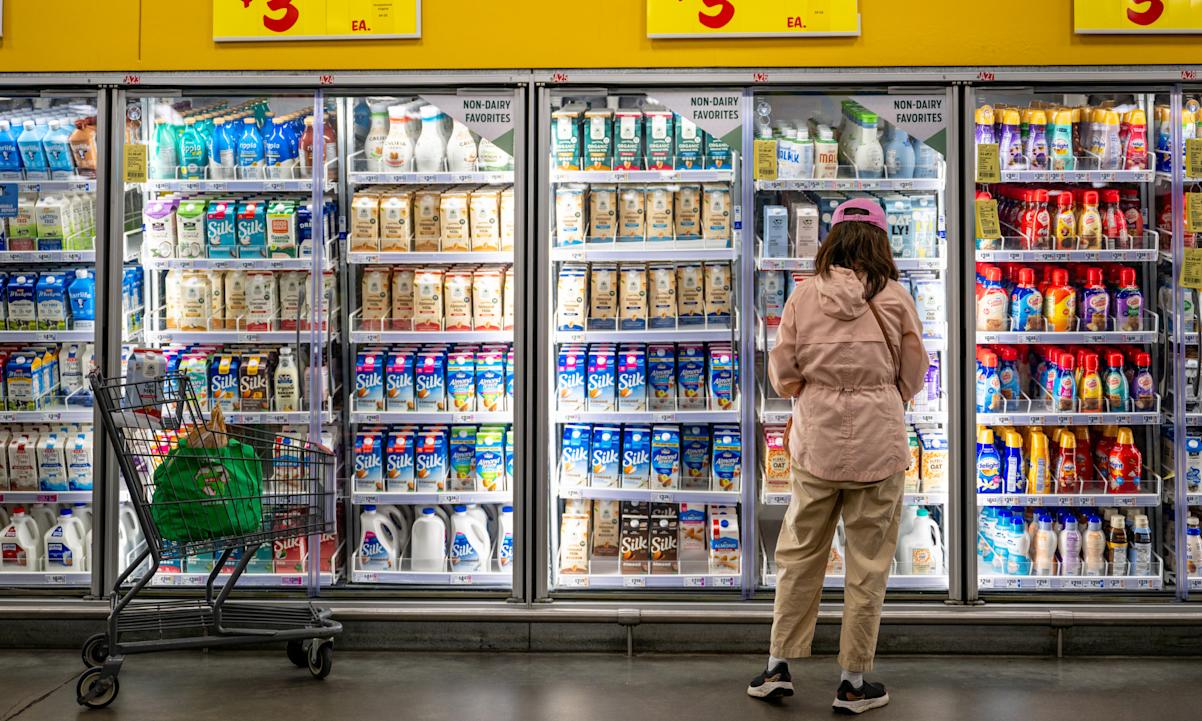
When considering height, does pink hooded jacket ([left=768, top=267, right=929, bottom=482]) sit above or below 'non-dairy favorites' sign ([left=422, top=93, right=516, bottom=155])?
below

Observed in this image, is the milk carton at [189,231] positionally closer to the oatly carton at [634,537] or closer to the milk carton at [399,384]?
the milk carton at [399,384]

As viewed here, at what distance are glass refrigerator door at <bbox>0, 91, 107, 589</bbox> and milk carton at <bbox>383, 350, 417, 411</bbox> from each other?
1.12 meters

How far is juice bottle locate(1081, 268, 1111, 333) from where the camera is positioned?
491 centimetres

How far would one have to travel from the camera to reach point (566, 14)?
4738 millimetres

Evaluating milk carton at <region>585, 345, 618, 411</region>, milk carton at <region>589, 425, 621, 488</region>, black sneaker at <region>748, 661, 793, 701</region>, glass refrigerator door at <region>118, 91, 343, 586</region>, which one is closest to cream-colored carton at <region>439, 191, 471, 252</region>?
glass refrigerator door at <region>118, 91, 343, 586</region>

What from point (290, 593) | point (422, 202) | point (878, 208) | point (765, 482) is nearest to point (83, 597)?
point (290, 593)

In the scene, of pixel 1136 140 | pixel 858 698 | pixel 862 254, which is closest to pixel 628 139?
pixel 862 254

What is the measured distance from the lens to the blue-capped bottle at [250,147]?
4945 millimetres

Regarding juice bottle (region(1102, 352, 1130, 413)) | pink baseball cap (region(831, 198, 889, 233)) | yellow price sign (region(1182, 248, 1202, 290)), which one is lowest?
juice bottle (region(1102, 352, 1130, 413))

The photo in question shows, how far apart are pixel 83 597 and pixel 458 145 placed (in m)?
2.24

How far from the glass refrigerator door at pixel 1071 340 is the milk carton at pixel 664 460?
1.14 m

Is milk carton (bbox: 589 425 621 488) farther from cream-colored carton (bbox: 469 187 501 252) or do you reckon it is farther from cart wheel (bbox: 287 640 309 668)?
cart wheel (bbox: 287 640 309 668)

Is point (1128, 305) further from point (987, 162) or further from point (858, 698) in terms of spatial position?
point (858, 698)

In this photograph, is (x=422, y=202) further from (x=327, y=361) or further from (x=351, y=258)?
(x=327, y=361)
